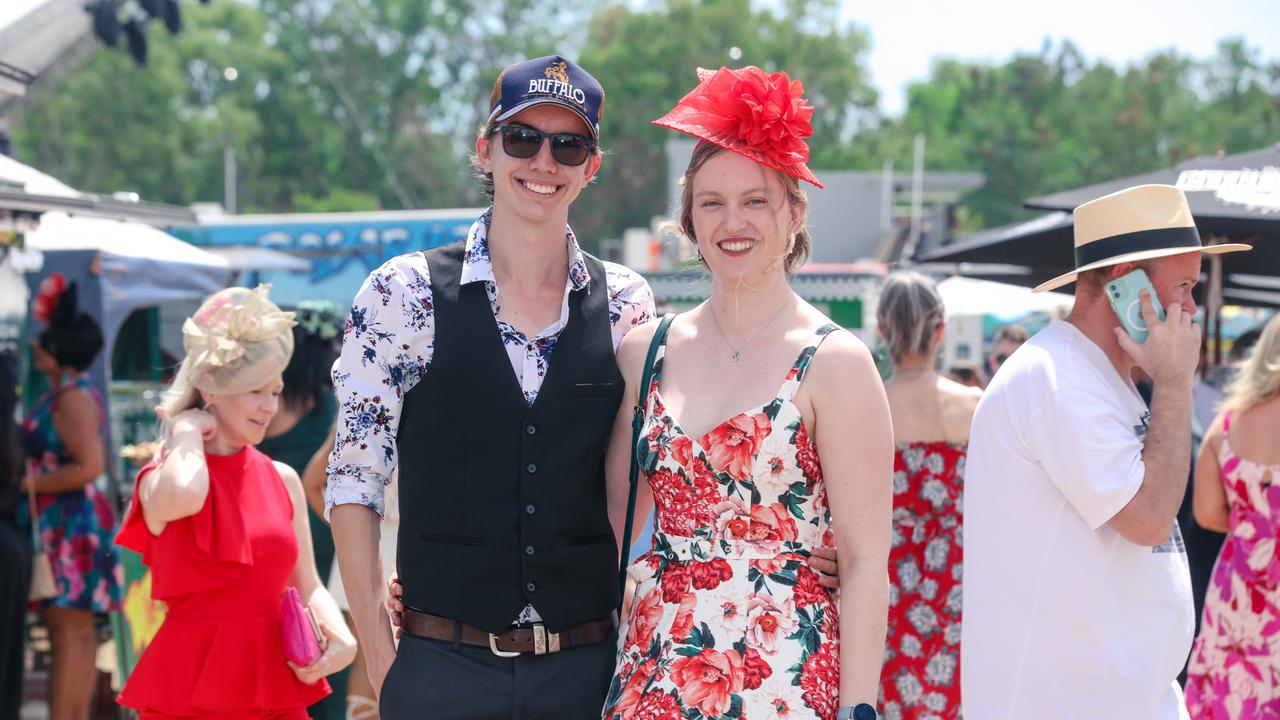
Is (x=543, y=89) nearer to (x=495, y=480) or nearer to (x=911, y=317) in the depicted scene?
(x=495, y=480)

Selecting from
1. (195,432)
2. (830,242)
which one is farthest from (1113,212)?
(830,242)

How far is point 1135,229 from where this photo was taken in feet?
8.94

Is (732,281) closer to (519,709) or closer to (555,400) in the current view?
(555,400)

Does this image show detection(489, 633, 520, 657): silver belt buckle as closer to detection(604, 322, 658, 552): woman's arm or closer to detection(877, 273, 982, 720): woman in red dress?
detection(604, 322, 658, 552): woman's arm

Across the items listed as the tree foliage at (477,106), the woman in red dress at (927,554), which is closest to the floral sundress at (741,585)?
the woman in red dress at (927,554)

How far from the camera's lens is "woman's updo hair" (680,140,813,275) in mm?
2473

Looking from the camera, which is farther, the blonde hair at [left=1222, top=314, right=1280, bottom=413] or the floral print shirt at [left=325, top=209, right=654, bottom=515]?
the blonde hair at [left=1222, top=314, right=1280, bottom=413]

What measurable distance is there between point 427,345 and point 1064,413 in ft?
4.58

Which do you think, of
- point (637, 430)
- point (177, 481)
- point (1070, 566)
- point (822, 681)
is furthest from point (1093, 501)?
point (177, 481)

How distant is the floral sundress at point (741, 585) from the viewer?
226 centimetres

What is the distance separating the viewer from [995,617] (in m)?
2.69

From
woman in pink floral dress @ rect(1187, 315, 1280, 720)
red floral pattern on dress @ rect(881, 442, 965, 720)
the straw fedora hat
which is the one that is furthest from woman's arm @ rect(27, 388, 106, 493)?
woman in pink floral dress @ rect(1187, 315, 1280, 720)

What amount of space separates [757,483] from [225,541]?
74.7 inches

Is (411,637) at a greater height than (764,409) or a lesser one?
lesser
